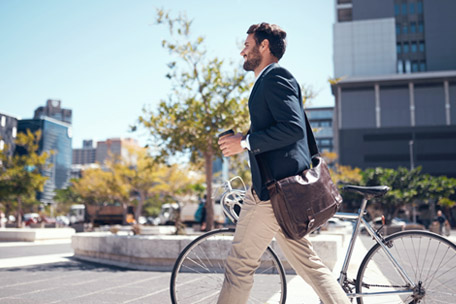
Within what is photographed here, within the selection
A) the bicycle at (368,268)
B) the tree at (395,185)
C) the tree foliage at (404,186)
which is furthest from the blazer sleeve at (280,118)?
the tree foliage at (404,186)

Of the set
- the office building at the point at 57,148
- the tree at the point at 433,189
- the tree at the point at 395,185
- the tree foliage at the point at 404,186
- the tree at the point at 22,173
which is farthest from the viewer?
the office building at the point at 57,148

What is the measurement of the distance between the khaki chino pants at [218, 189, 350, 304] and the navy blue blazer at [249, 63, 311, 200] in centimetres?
14

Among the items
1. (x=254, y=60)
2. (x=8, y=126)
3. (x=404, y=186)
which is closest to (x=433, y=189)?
A: (x=404, y=186)

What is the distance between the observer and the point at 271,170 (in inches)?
96.6

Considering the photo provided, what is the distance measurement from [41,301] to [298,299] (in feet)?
8.53

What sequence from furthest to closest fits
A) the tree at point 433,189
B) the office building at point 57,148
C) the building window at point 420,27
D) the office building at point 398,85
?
the office building at point 57,148 → the building window at point 420,27 → the office building at point 398,85 → the tree at point 433,189

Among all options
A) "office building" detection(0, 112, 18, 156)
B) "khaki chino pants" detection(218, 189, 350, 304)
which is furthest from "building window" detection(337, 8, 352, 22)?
"office building" detection(0, 112, 18, 156)

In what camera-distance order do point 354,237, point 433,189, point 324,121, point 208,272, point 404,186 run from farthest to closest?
1. point 324,121
2. point 404,186
3. point 433,189
4. point 208,272
5. point 354,237

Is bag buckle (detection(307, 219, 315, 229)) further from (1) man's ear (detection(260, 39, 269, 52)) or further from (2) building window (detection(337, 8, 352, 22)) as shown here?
(2) building window (detection(337, 8, 352, 22))

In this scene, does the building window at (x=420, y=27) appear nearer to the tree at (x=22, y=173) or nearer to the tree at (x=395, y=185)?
the tree at (x=395, y=185)

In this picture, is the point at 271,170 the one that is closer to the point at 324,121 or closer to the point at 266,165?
the point at 266,165

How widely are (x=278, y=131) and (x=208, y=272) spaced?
1487mm

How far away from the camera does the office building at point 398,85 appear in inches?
2643

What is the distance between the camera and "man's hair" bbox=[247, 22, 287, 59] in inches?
107
